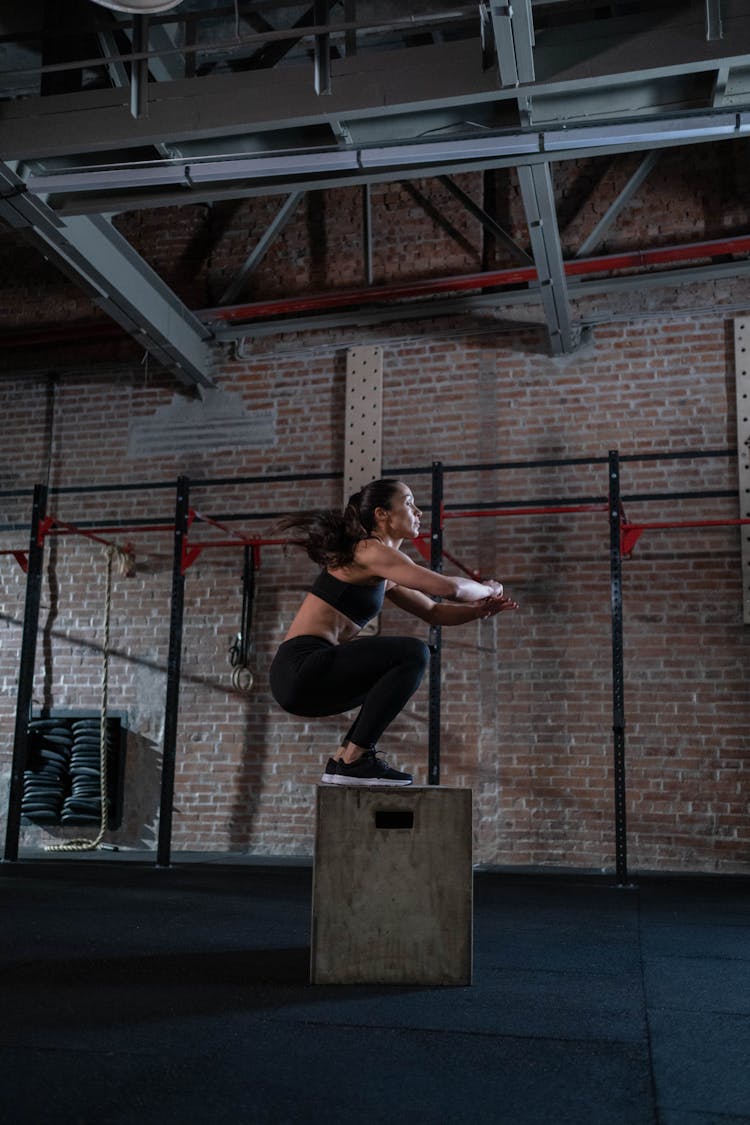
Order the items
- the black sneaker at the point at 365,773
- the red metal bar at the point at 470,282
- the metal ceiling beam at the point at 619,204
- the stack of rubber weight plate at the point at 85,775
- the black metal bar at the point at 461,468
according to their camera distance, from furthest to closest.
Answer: the stack of rubber weight plate at the point at 85,775
the metal ceiling beam at the point at 619,204
the red metal bar at the point at 470,282
the black metal bar at the point at 461,468
the black sneaker at the point at 365,773

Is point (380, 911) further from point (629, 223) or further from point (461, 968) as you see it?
point (629, 223)

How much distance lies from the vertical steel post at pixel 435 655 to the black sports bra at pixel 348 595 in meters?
2.29

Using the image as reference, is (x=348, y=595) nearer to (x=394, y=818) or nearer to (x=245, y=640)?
(x=394, y=818)

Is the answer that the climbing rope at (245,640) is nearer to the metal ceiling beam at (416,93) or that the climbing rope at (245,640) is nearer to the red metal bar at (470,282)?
the red metal bar at (470,282)

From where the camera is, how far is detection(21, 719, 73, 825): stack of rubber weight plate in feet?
23.4

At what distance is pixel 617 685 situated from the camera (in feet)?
18.0

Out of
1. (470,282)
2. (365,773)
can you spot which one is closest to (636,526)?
(470,282)

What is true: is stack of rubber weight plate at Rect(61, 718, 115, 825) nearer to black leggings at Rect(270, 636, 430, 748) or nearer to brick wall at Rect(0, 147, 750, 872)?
brick wall at Rect(0, 147, 750, 872)

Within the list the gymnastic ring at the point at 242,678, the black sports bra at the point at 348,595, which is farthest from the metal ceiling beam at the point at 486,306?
the black sports bra at the point at 348,595

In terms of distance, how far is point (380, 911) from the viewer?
279 centimetres

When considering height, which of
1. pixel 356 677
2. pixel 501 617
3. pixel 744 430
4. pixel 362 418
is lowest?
pixel 356 677

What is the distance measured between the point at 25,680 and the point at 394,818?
4020 mm

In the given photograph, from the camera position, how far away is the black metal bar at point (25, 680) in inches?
244

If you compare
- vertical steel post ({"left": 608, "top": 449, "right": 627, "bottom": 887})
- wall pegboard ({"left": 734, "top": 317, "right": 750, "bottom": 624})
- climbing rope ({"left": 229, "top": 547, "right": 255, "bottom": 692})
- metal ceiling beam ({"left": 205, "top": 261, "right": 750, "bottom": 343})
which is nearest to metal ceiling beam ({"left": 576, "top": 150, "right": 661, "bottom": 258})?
metal ceiling beam ({"left": 205, "top": 261, "right": 750, "bottom": 343})
